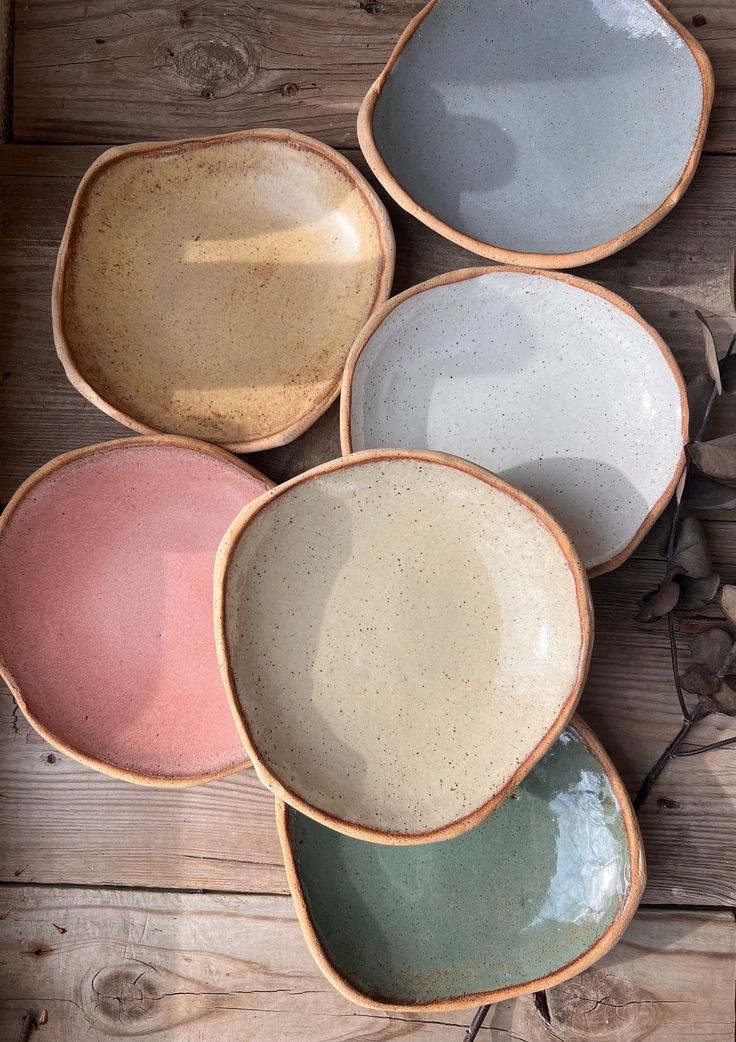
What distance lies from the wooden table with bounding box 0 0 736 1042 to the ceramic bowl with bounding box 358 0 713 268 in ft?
0.23

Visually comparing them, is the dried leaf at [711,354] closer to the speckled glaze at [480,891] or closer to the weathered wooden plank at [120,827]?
the speckled glaze at [480,891]

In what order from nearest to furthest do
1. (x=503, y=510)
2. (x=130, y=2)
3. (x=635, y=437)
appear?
1. (x=503, y=510)
2. (x=635, y=437)
3. (x=130, y=2)

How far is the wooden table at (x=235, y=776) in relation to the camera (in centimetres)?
108

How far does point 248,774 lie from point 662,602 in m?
0.58

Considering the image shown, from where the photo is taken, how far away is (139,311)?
1061 mm

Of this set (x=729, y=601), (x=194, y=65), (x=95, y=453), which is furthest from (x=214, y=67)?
(x=729, y=601)

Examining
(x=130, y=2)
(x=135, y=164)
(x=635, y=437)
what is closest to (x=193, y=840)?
(x=635, y=437)

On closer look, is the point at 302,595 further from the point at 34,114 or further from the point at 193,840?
the point at 34,114

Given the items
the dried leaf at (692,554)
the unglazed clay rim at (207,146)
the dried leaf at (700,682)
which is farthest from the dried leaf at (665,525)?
the unglazed clay rim at (207,146)

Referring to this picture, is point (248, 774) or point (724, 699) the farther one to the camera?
point (248, 774)

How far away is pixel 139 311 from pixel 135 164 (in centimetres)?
18

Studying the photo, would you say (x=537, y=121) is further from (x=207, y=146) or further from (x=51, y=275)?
(x=51, y=275)

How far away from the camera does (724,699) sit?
947 millimetres

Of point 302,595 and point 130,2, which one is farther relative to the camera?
point 130,2
